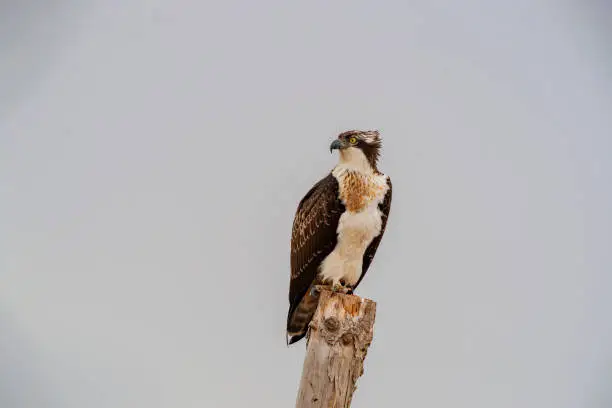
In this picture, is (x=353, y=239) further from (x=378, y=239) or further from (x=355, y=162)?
(x=355, y=162)

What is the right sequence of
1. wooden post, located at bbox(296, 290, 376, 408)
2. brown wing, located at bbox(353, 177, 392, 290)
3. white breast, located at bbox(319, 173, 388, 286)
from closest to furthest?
1. wooden post, located at bbox(296, 290, 376, 408)
2. white breast, located at bbox(319, 173, 388, 286)
3. brown wing, located at bbox(353, 177, 392, 290)

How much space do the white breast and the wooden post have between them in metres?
1.88

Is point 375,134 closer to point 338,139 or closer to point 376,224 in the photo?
point 338,139

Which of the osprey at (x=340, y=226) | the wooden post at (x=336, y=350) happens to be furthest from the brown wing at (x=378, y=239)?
the wooden post at (x=336, y=350)

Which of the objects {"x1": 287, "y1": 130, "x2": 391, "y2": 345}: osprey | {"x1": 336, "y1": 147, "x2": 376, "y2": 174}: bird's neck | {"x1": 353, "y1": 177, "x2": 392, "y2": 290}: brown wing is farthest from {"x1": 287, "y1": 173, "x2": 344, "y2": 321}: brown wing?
{"x1": 353, "y1": 177, "x2": 392, "y2": 290}: brown wing

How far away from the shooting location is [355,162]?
9.93 metres

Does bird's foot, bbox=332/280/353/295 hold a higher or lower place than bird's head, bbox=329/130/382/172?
lower

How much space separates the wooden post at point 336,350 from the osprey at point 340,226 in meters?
1.92

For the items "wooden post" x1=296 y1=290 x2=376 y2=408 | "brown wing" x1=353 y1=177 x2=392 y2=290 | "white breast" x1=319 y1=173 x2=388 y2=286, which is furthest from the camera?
"brown wing" x1=353 y1=177 x2=392 y2=290

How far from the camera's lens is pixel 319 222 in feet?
32.0

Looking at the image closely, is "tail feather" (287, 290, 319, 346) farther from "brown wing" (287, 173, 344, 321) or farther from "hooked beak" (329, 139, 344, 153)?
"hooked beak" (329, 139, 344, 153)

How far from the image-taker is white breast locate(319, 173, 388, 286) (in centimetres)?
959

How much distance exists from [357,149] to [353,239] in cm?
109

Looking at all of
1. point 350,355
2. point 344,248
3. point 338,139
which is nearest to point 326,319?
point 350,355
